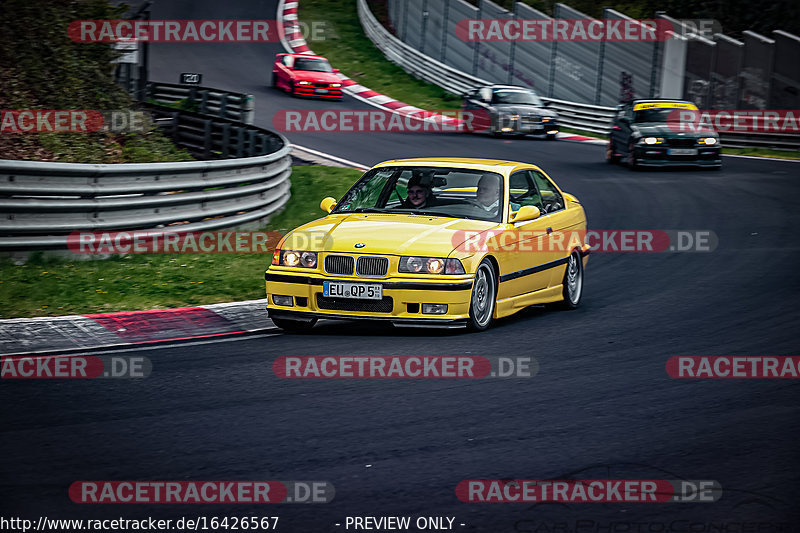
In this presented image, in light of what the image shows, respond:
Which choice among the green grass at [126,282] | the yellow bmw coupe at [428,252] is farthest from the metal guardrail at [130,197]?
the yellow bmw coupe at [428,252]

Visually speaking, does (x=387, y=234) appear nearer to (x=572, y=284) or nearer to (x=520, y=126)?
(x=572, y=284)

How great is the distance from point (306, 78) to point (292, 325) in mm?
27038

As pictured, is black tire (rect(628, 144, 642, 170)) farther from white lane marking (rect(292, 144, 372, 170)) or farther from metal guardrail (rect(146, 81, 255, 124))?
metal guardrail (rect(146, 81, 255, 124))

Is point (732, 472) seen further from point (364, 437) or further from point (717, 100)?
point (717, 100)

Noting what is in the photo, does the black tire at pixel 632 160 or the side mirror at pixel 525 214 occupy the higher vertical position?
the side mirror at pixel 525 214

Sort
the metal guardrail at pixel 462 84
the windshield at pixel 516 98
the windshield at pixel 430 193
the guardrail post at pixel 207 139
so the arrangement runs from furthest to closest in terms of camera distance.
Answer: the windshield at pixel 516 98, the metal guardrail at pixel 462 84, the guardrail post at pixel 207 139, the windshield at pixel 430 193

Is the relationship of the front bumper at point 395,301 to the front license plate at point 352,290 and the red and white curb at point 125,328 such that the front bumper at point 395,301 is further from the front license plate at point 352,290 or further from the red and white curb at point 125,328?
the red and white curb at point 125,328

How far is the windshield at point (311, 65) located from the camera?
36375 millimetres

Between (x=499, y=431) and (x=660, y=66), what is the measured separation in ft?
103

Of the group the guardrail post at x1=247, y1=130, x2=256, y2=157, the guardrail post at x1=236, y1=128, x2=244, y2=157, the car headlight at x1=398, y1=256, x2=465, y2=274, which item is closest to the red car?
the guardrail post at x1=236, y1=128, x2=244, y2=157

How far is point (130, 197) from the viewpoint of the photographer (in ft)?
40.6

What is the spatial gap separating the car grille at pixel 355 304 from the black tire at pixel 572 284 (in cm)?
265

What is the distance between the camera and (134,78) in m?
28.4

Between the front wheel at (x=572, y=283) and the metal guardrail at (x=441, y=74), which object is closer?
the front wheel at (x=572, y=283)
